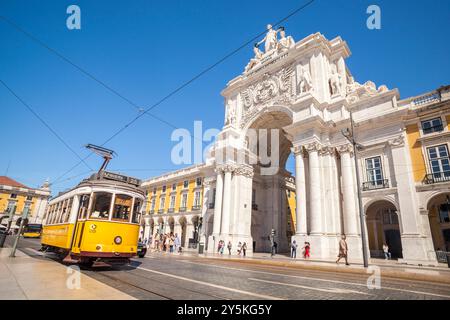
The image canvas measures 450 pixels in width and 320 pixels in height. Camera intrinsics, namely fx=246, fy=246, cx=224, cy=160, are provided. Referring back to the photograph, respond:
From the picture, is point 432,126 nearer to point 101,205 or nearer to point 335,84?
point 335,84

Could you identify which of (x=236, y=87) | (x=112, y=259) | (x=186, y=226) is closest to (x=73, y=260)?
(x=112, y=259)

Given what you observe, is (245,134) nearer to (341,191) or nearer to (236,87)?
(236,87)

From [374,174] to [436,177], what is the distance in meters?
3.89

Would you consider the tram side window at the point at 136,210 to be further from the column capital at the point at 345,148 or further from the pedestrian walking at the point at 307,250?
the column capital at the point at 345,148

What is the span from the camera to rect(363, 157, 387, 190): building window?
64.5ft

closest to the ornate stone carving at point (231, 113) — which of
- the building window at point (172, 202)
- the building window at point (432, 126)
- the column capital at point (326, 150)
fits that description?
the column capital at point (326, 150)

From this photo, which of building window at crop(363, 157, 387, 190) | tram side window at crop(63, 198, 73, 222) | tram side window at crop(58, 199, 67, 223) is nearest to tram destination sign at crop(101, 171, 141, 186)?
tram side window at crop(63, 198, 73, 222)

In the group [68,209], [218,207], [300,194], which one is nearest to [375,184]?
[300,194]

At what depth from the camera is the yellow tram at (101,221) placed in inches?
328

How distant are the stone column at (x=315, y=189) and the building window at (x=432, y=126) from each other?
7555 mm

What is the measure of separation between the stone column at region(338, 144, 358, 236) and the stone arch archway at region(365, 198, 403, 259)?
5226 mm

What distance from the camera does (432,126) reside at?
18031mm

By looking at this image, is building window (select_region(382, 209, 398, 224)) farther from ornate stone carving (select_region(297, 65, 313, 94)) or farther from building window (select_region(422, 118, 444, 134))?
ornate stone carving (select_region(297, 65, 313, 94))
